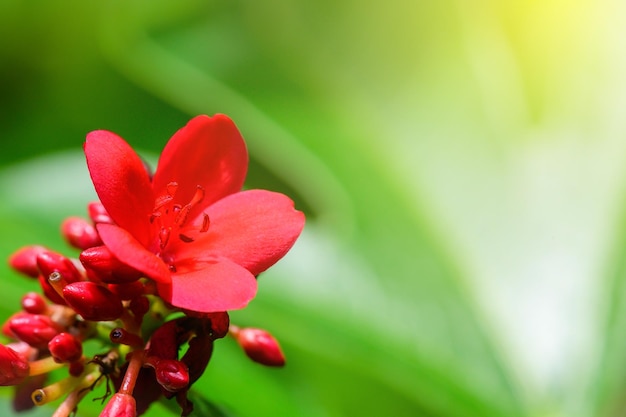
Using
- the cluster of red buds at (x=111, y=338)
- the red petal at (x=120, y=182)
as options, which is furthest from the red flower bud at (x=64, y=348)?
the red petal at (x=120, y=182)

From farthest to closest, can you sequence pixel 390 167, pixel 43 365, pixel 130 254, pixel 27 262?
pixel 390 167 → pixel 27 262 → pixel 43 365 → pixel 130 254

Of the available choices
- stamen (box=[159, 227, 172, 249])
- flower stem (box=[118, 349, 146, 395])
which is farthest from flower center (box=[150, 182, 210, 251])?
flower stem (box=[118, 349, 146, 395])

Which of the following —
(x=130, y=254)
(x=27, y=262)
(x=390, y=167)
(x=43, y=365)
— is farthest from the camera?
(x=390, y=167)

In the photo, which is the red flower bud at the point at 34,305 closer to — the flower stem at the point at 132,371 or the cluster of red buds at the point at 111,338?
the cluster of red buds at the point at 111,338

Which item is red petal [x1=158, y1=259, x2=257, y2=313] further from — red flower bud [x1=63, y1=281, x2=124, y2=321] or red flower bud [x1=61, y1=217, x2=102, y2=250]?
red flower bud [x1=61, y1=217, x2=102, y2=250]

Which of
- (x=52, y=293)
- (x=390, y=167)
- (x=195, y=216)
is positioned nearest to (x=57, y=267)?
(x=52, y=293)

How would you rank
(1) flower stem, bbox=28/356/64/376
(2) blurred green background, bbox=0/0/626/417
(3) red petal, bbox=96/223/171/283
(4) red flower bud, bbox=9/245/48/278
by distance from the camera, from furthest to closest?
1. (2) blurred green background, bbox=0/0/626/417
2. (4) red flower bud, bbox=9/245/48/278
3. (1) flower stem, bbox=28/356/64/376
4. (3) red petal, bbox=96/223/171/283

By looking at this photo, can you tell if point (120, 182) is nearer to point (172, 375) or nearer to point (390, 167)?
point (172, 375)
